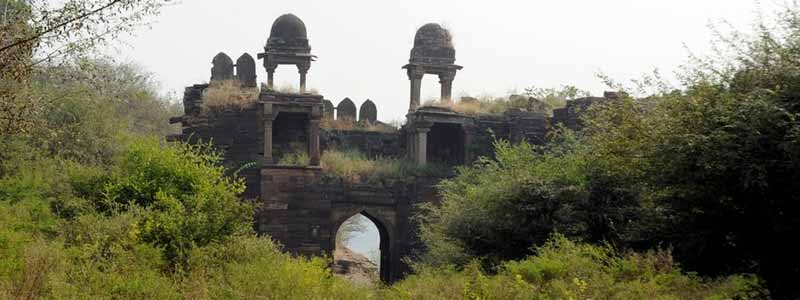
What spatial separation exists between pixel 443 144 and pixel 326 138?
2.95 m

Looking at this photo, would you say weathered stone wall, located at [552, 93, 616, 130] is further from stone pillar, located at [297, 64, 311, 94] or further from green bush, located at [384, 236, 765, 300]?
green bush, located at [384, 236, 765, 300]

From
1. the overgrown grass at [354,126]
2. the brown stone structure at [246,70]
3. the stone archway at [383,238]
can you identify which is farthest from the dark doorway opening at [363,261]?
the brown stone structure at [246,70]

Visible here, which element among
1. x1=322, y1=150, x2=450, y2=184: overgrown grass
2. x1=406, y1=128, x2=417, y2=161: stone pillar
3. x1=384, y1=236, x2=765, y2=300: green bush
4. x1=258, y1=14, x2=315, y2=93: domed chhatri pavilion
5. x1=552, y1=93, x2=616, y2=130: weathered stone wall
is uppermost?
x1=258, y1=14, x2=315, y2=93: domed chhatri pavilion

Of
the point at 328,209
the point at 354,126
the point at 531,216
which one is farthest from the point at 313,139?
the point at 531,216

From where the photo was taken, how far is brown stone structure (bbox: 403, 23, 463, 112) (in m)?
24.5

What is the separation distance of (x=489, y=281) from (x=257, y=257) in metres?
3.25

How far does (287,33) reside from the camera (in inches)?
933

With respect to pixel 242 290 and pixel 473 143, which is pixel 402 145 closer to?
pixel 473 143

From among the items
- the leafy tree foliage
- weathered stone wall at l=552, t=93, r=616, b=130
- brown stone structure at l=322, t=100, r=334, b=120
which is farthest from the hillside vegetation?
brown stone structure at l=322, t=100, r=334, b=120

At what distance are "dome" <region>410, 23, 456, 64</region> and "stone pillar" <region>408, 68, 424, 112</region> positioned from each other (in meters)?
0.26

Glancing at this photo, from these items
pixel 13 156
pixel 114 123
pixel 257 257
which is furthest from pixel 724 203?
pixel 114 123

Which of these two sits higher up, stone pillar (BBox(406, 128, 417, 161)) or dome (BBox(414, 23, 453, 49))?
dome (BBox(414, 23, 453, 49))

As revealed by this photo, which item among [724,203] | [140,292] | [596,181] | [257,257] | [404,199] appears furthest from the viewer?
[404,199]

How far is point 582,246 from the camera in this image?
1394cm
